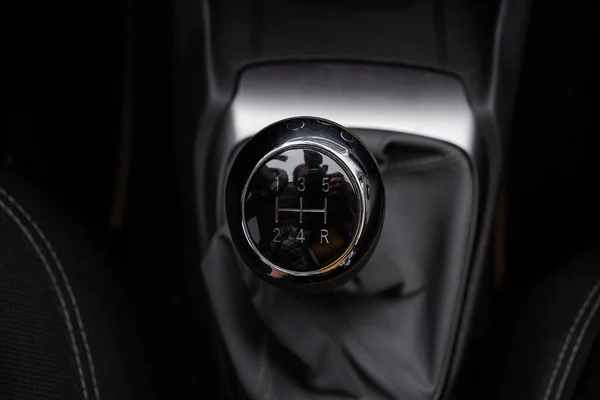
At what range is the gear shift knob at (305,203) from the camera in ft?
1.90

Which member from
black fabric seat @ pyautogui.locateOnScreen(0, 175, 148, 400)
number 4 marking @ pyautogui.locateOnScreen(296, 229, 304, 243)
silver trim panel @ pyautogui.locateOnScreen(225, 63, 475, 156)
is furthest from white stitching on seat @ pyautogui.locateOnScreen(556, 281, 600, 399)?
black fabric seat @ pyautogui.locateOnScreen(0, 175, 148, 400)

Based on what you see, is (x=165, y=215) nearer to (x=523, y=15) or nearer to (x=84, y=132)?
(x=84, y=132)

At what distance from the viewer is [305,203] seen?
58 cm

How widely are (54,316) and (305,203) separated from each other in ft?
1.21

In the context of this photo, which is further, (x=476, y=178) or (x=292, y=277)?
(x=476, y=178)

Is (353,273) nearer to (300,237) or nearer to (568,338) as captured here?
(300,237)

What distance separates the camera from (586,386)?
734 mm

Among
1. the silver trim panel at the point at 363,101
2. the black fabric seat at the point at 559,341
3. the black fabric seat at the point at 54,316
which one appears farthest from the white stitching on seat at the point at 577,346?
the black fabric seat at the point at 54,316

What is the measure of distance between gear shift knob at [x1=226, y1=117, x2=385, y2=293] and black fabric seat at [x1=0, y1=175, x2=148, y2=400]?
0.28 meters

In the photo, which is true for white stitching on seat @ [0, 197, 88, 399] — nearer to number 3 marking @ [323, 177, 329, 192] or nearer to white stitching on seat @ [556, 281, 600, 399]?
number 3 marking @ [323, 177, 329, 192]

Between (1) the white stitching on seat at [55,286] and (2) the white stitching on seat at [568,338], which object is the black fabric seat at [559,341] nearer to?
(2) the white stitching on seat at [568,338]

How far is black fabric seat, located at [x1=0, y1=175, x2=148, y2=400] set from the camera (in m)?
0.71

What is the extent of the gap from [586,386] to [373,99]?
0.41 m

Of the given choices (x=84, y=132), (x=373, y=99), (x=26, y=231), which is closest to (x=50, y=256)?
(x=26, y=231)
